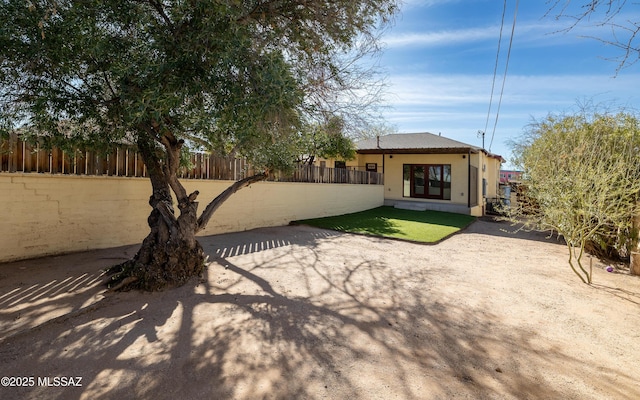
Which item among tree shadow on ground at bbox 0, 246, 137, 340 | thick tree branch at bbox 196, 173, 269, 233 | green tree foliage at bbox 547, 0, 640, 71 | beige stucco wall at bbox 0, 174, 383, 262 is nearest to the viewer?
green tree foliage at bbox 547, 0, 640, 71

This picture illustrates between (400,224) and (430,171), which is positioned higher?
(430,171)

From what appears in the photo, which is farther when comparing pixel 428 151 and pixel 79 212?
pixel 428 151

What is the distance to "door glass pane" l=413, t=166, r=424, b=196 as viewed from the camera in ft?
61.0

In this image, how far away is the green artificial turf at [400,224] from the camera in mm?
10281

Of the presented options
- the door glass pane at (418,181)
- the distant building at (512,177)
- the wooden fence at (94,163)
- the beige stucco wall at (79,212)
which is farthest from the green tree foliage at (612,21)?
the door glass pane at (418,181)

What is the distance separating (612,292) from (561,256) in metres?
3.13

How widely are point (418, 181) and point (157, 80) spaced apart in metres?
16.8

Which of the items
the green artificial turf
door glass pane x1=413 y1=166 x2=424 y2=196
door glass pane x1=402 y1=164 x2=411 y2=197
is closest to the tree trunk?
the green artificial turf

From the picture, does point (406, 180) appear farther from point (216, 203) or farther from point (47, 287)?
point (47, 287)

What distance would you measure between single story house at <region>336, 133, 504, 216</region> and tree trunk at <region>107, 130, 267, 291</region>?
13.3 m

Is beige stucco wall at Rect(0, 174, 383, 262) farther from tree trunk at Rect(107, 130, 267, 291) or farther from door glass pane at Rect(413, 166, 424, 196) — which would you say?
door glass pane at Rect(413, 166, 424, 196)

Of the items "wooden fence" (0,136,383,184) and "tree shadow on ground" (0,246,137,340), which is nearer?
"tree shadow on ground" (0,246,137,340)

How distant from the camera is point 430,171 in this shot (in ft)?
60.0

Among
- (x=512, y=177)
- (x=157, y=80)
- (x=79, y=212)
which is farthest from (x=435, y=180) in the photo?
(x=157, y=80)
